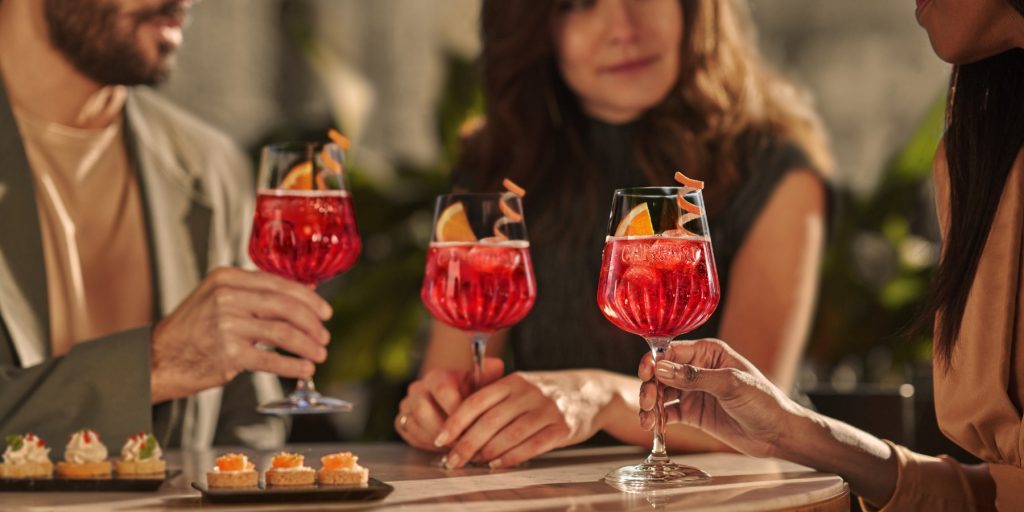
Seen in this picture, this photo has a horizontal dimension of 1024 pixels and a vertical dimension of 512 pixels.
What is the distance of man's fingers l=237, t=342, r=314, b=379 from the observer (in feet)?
7.02

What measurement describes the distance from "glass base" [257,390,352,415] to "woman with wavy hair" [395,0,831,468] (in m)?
0.65

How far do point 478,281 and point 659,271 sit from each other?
0.40 metres

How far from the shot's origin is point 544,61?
3.12 m

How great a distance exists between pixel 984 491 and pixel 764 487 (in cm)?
53

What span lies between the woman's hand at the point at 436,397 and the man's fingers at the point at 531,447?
144 mm

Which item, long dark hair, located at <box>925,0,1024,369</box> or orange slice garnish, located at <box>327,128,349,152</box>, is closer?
→ long dark hair, located at <box>925,0,1024,369</box>

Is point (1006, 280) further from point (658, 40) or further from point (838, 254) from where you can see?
point (838, 254)

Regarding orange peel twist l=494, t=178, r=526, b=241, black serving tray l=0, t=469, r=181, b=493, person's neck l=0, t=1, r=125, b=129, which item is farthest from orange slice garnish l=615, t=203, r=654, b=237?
person's neck l=0, t=1, r=125, b=129

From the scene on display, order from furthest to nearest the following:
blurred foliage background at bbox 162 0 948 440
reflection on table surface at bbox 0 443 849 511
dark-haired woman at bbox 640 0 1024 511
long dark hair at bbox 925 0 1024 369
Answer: blurred foliage background at bbox 162 0 948 440, long dark hair at bbox 925 0 1024 369, dark-haired woman at bbox 640 0 1024 511, reflection on table surface at bbox 0 443 849 511

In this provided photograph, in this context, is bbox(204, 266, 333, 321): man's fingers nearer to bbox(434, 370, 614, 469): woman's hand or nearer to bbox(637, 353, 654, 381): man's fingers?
bbox(434, 370, 614, 469): woman's hand

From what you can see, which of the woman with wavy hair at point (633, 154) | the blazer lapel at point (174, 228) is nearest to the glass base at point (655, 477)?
the woman with wavy hair at point (633, 154)

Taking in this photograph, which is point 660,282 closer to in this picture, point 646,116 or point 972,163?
point 972,163

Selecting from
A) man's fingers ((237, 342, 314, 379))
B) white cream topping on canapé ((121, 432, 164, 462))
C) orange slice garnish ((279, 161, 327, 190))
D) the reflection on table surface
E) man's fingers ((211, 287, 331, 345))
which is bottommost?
the reflection on table surface

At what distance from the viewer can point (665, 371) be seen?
1623 millimetres
